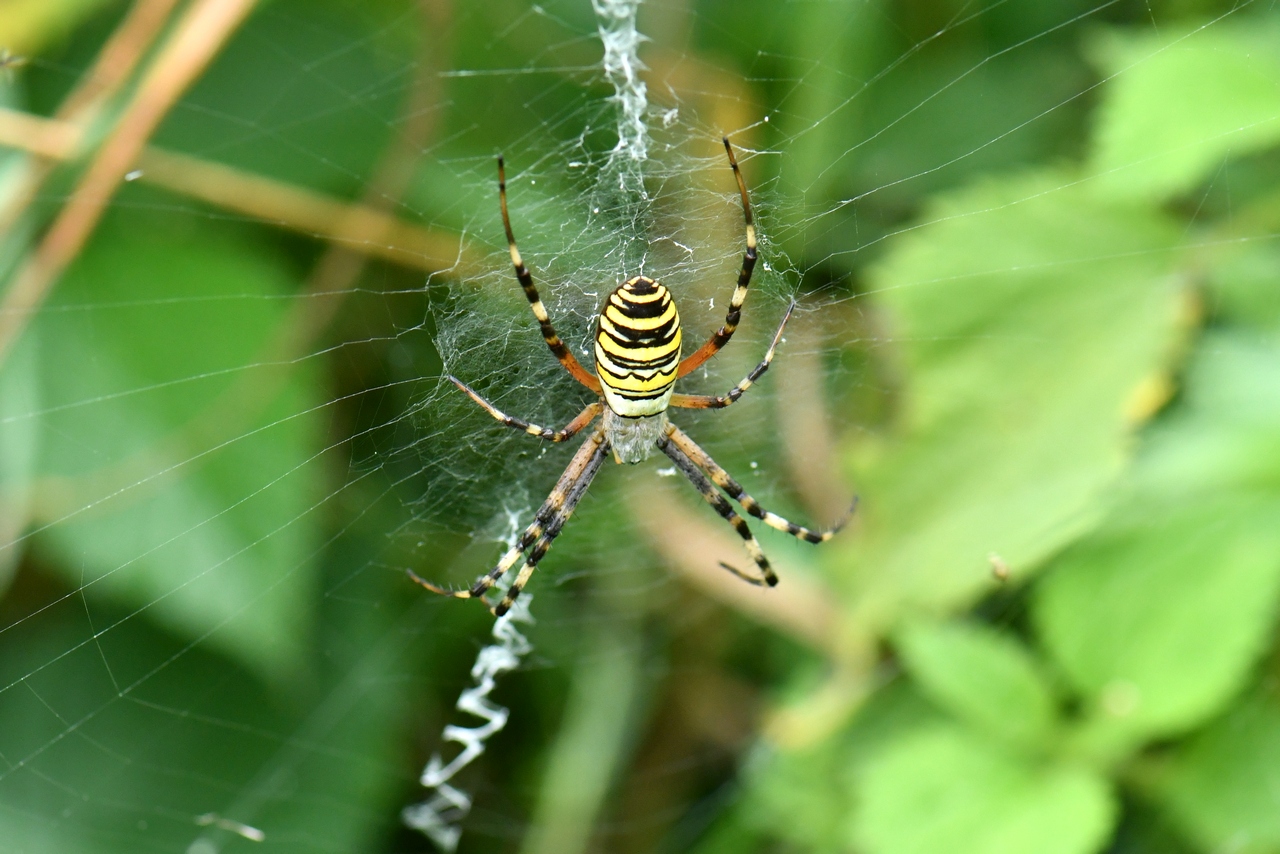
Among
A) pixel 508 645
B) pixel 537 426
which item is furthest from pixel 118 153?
pixel 508 645

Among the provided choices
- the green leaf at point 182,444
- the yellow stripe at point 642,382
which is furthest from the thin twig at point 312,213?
the yellow stripe at point 642,382

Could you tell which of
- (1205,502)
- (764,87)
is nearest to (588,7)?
(764,87)

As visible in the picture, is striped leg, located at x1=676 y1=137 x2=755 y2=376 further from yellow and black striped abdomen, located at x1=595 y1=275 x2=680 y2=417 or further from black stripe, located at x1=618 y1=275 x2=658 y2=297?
black stripe, located at x1=618 y1=275 x2=658 y2=297

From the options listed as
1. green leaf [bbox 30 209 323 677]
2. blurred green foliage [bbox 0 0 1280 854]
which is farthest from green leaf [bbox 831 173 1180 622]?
green leaf [bbox 30 209 323 677]

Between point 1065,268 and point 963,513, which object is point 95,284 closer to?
point 963,513

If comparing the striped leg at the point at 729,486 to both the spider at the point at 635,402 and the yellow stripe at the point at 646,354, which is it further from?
the yellow stripe at the point at 646,354
